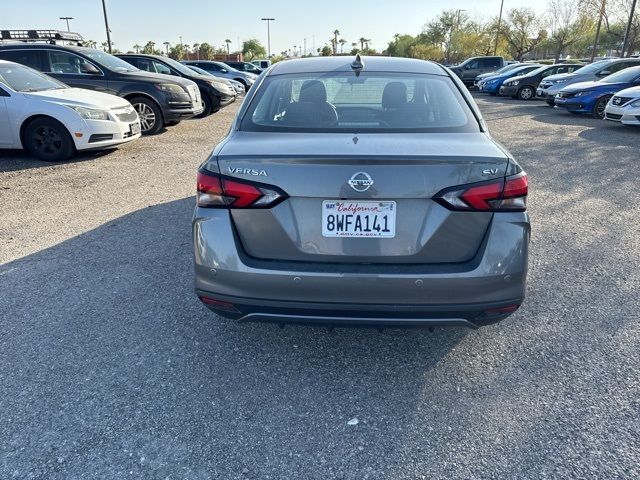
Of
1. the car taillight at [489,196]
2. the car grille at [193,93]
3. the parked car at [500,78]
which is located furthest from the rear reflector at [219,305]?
the parked car at [500,78]

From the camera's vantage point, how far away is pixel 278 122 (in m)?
2.72

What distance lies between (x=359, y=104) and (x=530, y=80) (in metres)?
19.7

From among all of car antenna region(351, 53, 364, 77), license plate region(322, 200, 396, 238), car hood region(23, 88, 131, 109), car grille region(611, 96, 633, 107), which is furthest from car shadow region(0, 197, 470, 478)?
car grille region(611, 96, 633, 107)

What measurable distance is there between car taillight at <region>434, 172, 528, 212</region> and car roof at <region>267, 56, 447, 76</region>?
1.32m

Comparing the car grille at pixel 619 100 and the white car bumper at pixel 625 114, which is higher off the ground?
the car grille at pixel 619 100

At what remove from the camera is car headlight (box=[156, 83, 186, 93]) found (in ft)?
33.4

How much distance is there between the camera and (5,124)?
24.1 ft

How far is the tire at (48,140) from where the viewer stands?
7.41 m

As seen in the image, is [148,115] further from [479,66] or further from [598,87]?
[479,66]

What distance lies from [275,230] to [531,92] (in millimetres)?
21084

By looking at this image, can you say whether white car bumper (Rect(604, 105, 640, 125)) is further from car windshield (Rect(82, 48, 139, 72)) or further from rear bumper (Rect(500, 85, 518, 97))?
car windshield (Rect(82, 48, 139, 72))

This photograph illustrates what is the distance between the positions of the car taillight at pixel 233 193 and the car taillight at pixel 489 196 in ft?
2.50

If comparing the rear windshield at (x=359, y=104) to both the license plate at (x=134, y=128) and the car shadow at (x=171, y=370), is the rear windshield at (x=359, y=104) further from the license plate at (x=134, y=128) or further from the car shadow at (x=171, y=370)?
the license plate at (x=134, y=128)

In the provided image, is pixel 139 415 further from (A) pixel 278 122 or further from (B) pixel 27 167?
(B) pixel 27 167
